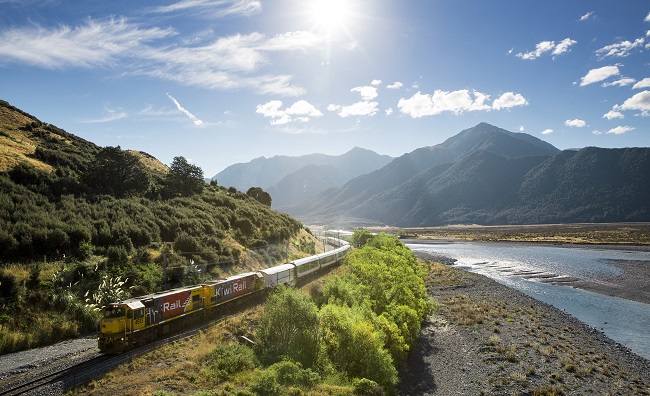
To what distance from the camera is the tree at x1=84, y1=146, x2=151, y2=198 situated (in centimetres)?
4794

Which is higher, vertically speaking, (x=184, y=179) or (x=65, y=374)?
(x=184, y=179)

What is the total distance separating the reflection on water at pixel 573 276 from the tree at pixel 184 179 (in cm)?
5233

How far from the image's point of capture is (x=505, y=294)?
49.8m

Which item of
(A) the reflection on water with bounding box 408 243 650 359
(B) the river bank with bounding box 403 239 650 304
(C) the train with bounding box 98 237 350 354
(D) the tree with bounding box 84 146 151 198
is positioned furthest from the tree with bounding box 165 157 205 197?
(B) the river bank with bounding box 403 239 650 304

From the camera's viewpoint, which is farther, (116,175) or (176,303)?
(116,175)

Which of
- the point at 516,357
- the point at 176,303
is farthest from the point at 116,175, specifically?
the point at 516,357

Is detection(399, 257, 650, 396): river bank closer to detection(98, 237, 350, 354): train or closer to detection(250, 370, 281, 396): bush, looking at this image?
detection(250, 370, 281, 396): bush

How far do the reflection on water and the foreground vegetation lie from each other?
21906 millimetres

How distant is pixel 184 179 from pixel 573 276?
2604 inches

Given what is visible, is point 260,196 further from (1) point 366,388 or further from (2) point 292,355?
(1) point 366,388

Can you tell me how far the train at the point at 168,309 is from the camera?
21438mm

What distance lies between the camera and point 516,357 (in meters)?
29.6

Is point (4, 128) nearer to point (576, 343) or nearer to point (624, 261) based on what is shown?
point (576, 343)

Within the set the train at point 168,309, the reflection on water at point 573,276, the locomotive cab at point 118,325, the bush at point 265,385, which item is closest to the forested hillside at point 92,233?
the locomotive cab at point 118,325
